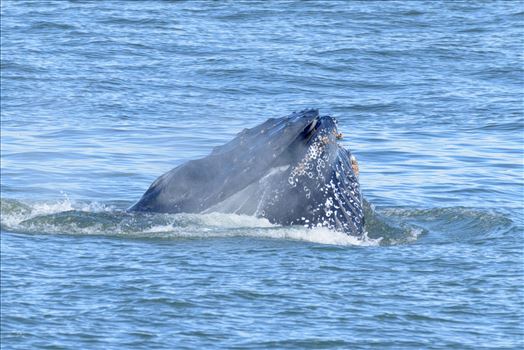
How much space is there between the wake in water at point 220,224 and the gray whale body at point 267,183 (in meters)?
0.12

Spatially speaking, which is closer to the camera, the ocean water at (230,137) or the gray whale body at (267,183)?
the ocean water at (230,137)

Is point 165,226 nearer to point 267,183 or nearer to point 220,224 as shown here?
point 220,224

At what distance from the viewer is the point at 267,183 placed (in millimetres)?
14859

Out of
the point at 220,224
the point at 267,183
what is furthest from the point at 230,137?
the point at 267,183

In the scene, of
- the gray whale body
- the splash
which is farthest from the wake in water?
the gray whale body

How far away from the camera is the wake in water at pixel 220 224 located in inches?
588

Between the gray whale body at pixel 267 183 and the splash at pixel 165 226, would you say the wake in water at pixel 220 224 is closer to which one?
the splash at pixel 165 226

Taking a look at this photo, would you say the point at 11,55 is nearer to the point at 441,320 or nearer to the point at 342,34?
the point at 342,34

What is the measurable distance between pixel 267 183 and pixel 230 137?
27.2 ft

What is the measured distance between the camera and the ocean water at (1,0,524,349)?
1269cm

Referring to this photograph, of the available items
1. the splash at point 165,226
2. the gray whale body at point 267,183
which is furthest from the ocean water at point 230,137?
the gray whale body at point 267,183

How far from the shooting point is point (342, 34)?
31781 millimetres

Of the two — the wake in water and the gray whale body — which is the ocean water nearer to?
the wake in water

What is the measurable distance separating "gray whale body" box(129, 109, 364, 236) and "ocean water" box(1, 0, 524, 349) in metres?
0.19
